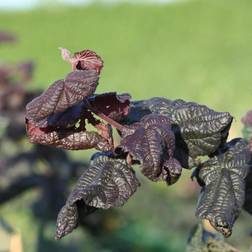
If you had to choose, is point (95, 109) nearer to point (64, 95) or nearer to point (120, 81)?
point (64, 95)

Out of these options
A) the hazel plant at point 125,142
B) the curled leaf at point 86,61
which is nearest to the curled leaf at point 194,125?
the hazel plant at point 125,142

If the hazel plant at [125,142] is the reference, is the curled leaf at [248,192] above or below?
below

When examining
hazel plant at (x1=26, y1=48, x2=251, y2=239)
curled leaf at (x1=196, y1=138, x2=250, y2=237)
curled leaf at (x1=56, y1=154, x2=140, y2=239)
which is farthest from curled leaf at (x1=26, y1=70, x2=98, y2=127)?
curled leaf at (x1=196, y1=138, x2=250, y2=237)

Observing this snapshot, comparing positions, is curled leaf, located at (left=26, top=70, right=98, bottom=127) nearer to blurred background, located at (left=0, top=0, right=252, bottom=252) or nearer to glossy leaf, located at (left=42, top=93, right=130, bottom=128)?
glossy leaf, located at (left=42, top=93, right=130, bottom=128)

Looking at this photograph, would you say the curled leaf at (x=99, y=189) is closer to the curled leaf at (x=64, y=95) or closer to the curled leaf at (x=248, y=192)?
the curled leaf at (x=64, y=95)

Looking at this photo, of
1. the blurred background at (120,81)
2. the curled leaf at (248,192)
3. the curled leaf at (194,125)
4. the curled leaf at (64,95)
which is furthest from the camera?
the blurred background at (120,81)

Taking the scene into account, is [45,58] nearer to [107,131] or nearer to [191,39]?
[191,39]

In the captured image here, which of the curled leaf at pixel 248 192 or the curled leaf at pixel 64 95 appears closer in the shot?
the curled leaf at pixel 64 95
